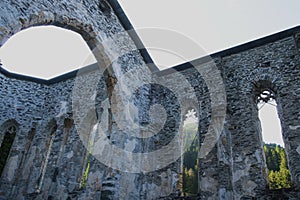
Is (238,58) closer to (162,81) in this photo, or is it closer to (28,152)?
(162,81)

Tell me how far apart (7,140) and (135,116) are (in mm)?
4712

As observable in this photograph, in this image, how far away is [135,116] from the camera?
7.08 meters

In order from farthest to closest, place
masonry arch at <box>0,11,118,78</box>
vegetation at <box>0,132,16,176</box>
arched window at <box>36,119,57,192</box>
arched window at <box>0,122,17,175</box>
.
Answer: arched window at <box>0,122,17,175</box>, vegetation at <box>0,132,16,176</box>, arched window at <box>36,119,57,192</box>, masonry arch at <box>0,11,118,78</box>

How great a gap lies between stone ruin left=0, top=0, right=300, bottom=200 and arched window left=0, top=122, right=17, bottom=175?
0.03 metres

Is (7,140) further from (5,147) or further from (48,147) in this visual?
(48,147)

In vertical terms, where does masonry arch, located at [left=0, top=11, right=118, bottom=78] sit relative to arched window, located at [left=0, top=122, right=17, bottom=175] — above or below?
above

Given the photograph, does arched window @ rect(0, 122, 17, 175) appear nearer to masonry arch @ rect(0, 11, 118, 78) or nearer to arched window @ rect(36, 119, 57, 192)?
arched window @ rect(36, 119, 57, 192)

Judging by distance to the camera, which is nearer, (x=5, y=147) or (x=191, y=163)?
(x=5, y=147)

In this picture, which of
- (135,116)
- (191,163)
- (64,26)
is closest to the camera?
(64,26)

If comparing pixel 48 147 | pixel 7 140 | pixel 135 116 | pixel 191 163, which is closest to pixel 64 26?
pixel 135 116

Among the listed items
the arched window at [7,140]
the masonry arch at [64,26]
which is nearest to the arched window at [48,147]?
the arched window at [7,140]

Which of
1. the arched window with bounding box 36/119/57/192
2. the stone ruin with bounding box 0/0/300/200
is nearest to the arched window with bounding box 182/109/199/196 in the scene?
the stone ruin with bounding box 0/0/300/200

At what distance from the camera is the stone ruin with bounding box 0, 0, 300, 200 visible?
5.85m

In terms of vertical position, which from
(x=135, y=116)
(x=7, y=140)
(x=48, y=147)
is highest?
(x=135, y=116)
